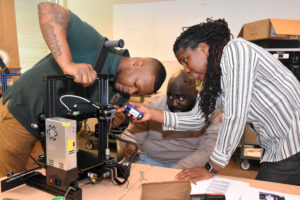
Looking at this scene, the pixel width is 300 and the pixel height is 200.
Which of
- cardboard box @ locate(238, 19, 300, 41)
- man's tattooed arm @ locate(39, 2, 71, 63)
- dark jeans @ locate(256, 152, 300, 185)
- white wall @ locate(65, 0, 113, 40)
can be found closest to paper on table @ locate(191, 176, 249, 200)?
dark jeans @ locate(256, 152, 300, 185)

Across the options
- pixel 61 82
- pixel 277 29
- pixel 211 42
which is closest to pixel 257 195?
pixel 211 42

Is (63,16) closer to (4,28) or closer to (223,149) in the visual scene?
(223,149)

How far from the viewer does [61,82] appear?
116cm

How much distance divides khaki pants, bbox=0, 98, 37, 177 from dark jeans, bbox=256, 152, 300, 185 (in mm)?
1162

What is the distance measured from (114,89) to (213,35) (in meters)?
0.61

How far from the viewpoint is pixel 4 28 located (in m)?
2.83

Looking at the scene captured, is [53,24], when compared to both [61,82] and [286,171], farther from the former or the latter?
[286,171]

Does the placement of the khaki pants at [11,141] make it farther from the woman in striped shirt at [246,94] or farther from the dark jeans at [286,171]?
the dark jeans at [286,171]

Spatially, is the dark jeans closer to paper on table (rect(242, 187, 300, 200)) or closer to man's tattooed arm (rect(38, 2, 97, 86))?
paper on table (rect(242, 187, 300, 200))

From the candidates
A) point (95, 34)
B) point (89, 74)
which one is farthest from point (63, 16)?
point (89, 74)

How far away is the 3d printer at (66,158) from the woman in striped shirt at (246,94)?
1.05 ft

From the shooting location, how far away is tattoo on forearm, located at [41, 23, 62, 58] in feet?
3.30

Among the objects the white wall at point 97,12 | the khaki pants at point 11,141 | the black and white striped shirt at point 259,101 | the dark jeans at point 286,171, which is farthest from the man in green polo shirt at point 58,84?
the white wall at point 97,12

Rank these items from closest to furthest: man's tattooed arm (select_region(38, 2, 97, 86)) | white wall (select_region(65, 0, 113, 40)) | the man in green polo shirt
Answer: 1. man's tattooed arm (select_region(38, 2, 97, 86))
2. the man in green polo shirt
3. white wall (select_region(65, 0, 113, 40))
